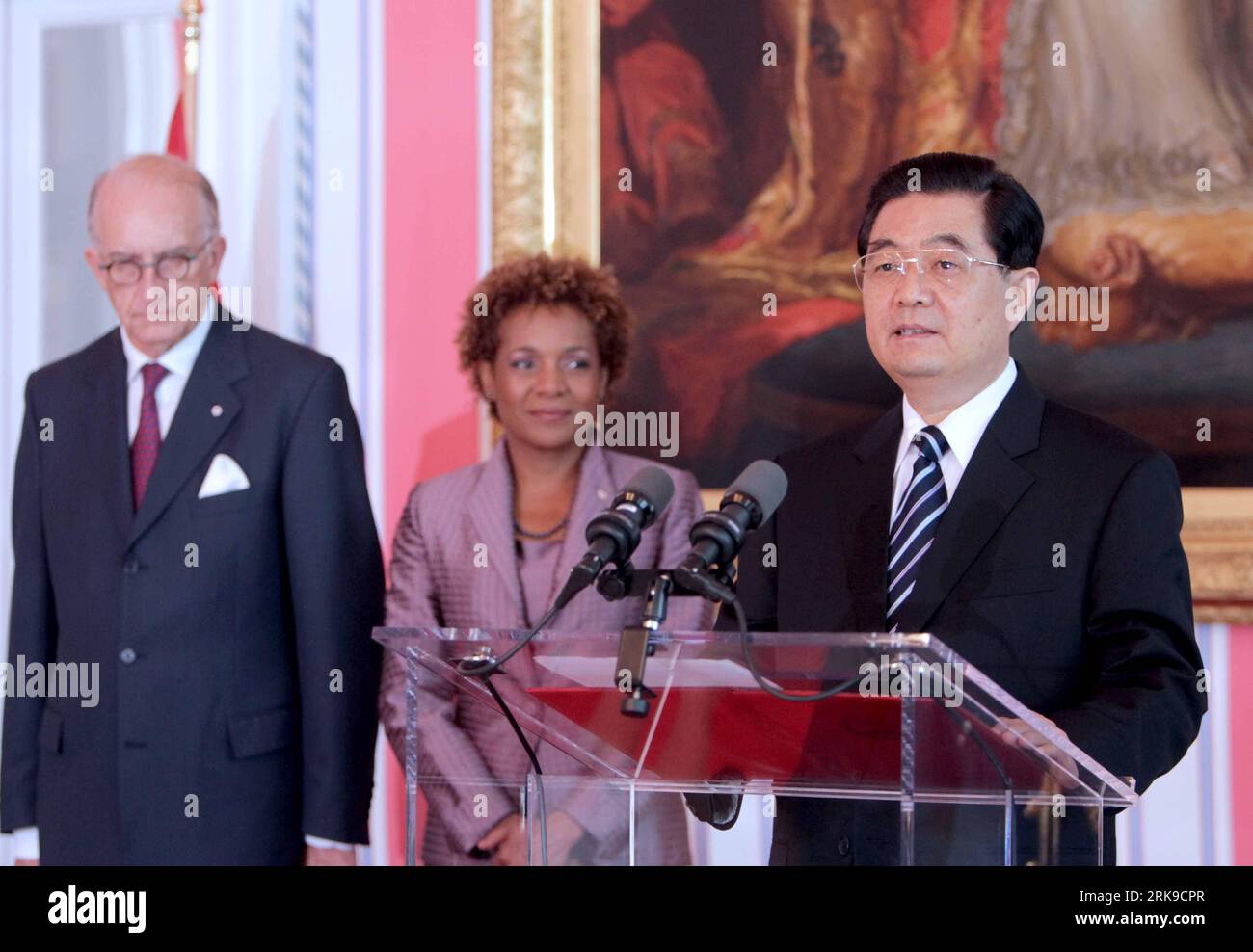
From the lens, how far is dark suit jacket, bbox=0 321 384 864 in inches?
134

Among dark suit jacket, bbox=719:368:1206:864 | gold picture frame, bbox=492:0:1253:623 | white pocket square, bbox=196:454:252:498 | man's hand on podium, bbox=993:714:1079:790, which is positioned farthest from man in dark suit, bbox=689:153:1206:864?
gold picture frame, bbox=492:0:1253:623

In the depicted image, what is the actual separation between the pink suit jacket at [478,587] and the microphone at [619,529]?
3.96ft

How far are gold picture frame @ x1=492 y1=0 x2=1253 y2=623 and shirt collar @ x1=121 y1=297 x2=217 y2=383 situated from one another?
1.03 meters

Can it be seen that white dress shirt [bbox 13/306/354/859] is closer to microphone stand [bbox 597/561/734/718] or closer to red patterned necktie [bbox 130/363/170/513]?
red patterned necktie [bbox 130/363/170/513]

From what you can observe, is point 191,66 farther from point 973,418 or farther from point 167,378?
A: point 973,418

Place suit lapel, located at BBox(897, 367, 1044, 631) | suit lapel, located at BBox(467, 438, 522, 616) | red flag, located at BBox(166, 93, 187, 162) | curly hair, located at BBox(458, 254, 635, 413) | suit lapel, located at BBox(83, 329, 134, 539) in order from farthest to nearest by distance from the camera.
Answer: red flag, located at BBox(166, 93, 187, 162)
curly hair, located at BBox(458, 254, 635, 413)
suit lapel, located at BBox(467, 438, 522, 616)
suit lapel, located at BBox(83, 329, 134, 539)
suit lapel, located at BBox(897, 367, 1044, 631)

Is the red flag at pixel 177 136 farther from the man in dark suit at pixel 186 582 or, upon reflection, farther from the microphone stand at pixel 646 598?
the microphone stand at pixel 646 598

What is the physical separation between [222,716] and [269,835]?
0.90 ft

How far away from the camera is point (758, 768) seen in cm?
213

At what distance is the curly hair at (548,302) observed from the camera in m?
3.95

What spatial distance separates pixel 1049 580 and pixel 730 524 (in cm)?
81

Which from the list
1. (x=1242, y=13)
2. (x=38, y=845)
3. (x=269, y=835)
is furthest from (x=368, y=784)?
(x=1242, y=13)

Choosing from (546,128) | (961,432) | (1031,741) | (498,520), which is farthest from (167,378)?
(1031,741)

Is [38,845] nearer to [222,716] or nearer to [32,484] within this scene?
[222,716]
